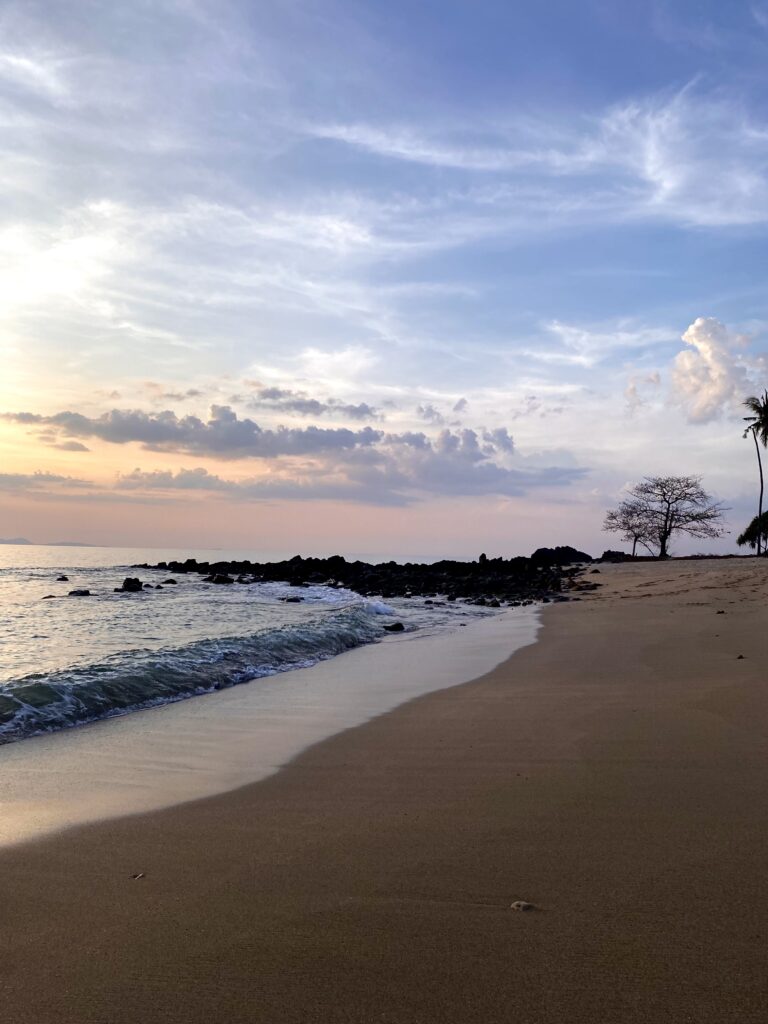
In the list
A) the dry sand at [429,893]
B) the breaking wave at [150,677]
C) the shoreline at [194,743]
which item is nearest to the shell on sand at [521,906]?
the dry sand at [429,893]

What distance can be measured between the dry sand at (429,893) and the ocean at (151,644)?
11.8ft

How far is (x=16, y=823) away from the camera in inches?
162

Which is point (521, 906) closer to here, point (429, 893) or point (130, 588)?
point (429, 893)

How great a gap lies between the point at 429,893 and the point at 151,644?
10.8m

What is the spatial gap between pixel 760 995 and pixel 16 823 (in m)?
3.80

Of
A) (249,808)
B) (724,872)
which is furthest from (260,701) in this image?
(724,872)

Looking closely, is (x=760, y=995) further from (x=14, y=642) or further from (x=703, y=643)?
(x=14, y=642)

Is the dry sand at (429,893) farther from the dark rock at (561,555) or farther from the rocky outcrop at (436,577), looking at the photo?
the dark rock at (561,555)

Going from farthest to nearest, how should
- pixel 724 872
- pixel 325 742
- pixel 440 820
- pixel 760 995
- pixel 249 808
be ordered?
pixel 325 742 → pixel 249 808 → pixel 440 820 → pixel 724 872 → pixel 760 995

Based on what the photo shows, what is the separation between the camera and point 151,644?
42.1ft

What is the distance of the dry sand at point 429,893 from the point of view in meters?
2.28

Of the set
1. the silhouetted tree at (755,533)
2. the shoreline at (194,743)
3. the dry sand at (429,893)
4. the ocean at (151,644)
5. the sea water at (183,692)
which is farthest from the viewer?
the silhouetted tree at (755,533)

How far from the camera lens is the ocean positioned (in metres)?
7.91

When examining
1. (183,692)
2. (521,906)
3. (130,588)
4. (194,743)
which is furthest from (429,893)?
(130,588)
